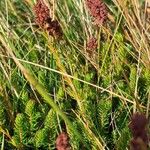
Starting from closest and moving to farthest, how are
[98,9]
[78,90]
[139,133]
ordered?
[139,133], [98,9], [78,90]

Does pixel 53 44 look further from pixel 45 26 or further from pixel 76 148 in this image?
pixel 76 148

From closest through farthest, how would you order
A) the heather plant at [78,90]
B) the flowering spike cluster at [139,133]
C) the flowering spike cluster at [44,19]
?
the flowering spike cluster at [139,133], the flowering spike cluster at [44,19], the heather plant at [78,90]

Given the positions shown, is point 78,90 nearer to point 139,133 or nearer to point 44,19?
point 44,19

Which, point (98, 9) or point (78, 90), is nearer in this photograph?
point (98, 9)

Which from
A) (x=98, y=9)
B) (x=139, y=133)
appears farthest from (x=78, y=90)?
(x=139, y=133)

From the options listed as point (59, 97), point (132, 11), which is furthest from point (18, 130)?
point (132, 11)

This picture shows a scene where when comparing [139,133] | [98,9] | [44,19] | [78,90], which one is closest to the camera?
[139,133]

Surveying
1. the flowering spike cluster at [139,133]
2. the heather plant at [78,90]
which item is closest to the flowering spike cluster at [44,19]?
the heather plant at [78,90]

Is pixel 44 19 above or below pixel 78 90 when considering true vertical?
above

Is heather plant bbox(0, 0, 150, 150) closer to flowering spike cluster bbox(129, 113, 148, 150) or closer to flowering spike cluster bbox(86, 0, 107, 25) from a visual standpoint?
flowering spike cluster bbox(86, 0, 107, 25)

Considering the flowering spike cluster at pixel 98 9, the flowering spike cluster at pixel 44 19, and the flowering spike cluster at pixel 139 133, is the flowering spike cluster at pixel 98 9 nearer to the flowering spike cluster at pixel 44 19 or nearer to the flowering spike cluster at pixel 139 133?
the flowering spike cluster at pixel 44 19
